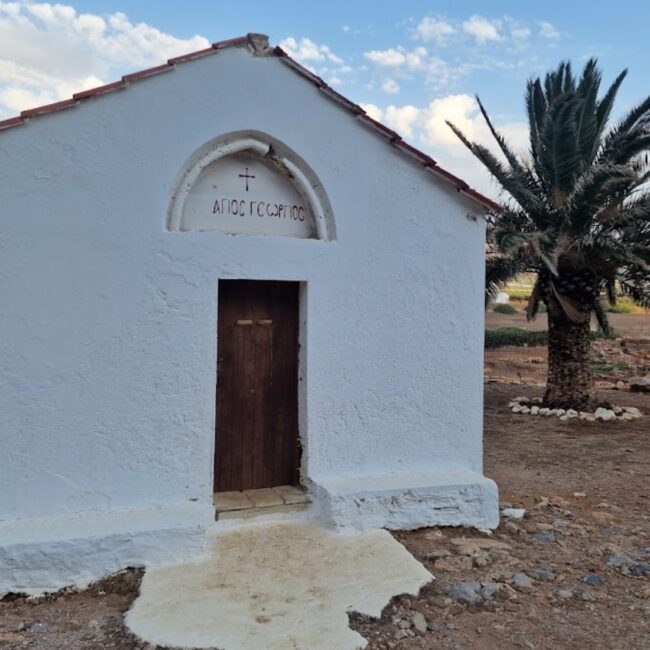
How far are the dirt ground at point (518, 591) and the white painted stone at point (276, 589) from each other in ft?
0.46

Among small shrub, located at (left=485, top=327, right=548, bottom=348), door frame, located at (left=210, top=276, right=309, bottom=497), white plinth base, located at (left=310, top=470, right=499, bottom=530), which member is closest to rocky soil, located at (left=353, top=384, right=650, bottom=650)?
white plinth base, located at (left=310, top=470, right=499, bottom=530)

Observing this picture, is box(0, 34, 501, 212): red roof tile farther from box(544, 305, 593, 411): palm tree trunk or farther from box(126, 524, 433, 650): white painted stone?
box(544, 305, 593, 411): palm tree trunk

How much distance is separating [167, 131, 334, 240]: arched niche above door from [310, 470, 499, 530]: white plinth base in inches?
90.7

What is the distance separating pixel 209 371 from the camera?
16.6 ft

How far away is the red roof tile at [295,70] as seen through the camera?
4582mm

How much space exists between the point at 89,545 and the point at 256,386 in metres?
1.94

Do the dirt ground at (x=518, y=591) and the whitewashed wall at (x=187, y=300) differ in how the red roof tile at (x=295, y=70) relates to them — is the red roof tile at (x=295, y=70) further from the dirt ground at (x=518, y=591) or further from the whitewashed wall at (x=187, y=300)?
the dirt ground at (x=518, y=591)

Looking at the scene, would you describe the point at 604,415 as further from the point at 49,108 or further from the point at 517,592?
the point at 49,108

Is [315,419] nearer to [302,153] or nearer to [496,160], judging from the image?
[302,153]

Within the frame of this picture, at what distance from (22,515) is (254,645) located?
2129 mm

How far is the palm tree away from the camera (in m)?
10.1

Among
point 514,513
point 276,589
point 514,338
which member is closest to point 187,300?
point 276,589

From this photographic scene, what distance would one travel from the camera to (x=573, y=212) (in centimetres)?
1040

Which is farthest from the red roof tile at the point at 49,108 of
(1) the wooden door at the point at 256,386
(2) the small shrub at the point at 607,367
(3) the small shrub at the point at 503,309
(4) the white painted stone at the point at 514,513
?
(3) the small shrub at the point at 503,309
